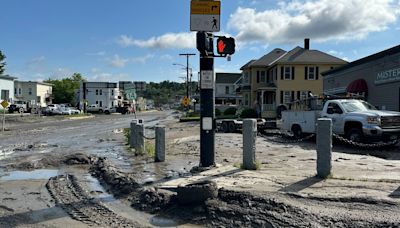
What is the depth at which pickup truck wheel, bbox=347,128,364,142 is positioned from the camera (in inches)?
709

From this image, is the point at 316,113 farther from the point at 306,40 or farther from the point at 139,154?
the point at 306,40

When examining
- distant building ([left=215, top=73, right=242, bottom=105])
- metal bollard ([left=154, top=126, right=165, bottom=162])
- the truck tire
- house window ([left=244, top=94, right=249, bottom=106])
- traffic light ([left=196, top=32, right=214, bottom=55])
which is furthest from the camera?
distant building ([left=215, top=73, right=242, bottom=105])

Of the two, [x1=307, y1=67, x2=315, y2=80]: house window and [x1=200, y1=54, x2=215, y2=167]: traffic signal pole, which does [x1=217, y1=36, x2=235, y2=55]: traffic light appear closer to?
[x1=200, y1=54, x2=215, y2=167]: traffic signal pole

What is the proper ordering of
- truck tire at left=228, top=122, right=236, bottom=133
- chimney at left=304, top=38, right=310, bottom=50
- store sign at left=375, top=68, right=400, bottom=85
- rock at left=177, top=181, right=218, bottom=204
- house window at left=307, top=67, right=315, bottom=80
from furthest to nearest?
chimney at left=304, top=38, right=310, bottom=50
house window at left=307, top=67, right=315, bottom=80
truck tire at left=228, top=122, right=236, bottom=133
store sign at left=375, top=68, right=400, bottom=85
rock at left=177, top=181, right=218, bottom=204

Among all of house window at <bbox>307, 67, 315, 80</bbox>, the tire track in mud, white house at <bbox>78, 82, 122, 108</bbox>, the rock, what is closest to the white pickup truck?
the rock

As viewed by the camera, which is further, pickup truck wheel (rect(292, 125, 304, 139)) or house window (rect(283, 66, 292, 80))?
house window (rect(283, 66, 292, 80))

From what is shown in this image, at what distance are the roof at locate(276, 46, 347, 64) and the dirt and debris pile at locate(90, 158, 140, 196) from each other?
39204mm

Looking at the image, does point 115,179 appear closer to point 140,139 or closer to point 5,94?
point 140,139

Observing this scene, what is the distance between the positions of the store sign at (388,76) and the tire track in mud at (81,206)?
733 inches

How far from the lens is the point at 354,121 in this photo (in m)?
18.3

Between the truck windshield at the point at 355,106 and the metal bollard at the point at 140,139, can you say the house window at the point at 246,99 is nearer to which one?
the truck windshield at the point at 355,106

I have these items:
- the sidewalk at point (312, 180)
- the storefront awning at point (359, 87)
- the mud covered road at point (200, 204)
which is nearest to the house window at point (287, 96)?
the storefront awning at point (359, 87)

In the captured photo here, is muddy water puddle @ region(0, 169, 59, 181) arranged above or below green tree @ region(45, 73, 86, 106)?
below

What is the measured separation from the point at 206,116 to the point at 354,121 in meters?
9.48
